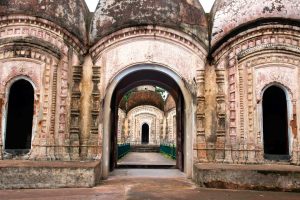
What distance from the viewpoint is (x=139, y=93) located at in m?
27.7

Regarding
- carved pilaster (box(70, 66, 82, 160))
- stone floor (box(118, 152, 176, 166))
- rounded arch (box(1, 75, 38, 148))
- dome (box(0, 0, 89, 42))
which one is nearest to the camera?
rounded arch (box(1, 75, 38, 148))

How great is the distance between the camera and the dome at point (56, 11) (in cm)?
853

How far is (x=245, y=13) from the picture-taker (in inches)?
346

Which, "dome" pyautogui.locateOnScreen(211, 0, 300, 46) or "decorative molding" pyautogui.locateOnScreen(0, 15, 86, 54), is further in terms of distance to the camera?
"dome" pyautogui.locateOnScreen(211, 0, 300, 46)

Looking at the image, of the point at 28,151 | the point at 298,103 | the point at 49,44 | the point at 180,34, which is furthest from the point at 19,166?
the point at 298,103

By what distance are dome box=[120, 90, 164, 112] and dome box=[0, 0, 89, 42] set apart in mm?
18457

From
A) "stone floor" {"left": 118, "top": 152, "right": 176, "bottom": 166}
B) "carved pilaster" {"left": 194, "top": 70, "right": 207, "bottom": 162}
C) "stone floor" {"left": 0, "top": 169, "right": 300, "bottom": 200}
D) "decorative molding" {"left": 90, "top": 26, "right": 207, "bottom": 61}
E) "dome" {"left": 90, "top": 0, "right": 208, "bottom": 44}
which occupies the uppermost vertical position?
"dome" {"left": 90, "top": 0, "right": 208, "bottom": 44}

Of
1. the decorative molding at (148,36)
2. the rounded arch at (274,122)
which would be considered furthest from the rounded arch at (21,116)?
the rounded arch at (274,122)

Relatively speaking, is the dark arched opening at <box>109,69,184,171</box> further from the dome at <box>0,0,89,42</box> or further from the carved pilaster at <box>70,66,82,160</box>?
the dome at <box>0,0,89,42</box>

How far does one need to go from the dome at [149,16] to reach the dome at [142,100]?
18.4m

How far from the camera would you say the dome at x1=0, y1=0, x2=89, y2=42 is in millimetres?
8531

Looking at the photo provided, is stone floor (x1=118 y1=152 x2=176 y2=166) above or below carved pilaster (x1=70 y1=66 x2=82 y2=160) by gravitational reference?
below

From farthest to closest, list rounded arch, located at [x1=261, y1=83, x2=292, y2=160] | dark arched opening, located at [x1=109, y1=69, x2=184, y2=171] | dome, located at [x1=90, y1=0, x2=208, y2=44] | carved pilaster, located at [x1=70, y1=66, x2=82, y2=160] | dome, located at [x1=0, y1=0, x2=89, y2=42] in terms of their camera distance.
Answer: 1. dark arched opening, located at [x1=109, y1=69, x2=184, y2=171]
2. rounded arch, located at [x1=261, y1=83, x2=292, y2=160]
3. dome, located at [x1=90, y1=0, x2=208, y2=44]
4. dome, located at [x1=0, y1=0, x2=89, y2=42]
5. carved pilaster, located at [x1=70, y1=66, x2=82, y2=160]

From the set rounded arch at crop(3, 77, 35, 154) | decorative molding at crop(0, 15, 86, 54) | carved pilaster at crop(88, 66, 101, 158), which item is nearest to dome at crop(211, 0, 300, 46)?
carved pilaster at crop(88, 66, 101, 158)
